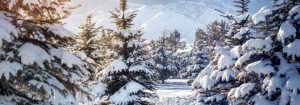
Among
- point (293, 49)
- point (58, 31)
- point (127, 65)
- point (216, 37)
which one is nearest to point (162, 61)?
point (216, 37)

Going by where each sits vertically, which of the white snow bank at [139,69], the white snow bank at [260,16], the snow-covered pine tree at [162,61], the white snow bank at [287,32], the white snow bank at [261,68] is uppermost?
the white snow bank at [260,16]

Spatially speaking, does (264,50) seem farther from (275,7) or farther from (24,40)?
(24,40)

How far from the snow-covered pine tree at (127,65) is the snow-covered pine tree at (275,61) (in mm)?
6113

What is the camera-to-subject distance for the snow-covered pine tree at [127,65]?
1967 cm

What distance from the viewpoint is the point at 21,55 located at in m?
9.24

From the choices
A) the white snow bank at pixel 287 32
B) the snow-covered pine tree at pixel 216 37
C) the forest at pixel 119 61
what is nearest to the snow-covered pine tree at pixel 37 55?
the forest at pixel 119 61

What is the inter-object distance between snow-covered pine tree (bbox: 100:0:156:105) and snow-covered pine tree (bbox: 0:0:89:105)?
818 centimetres

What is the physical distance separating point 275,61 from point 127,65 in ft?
26.9

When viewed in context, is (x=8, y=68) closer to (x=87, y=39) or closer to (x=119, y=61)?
(x=119, y=61)

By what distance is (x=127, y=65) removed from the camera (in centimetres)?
2033

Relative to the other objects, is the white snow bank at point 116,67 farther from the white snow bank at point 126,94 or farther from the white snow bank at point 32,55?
the white snow bank at point 32,55

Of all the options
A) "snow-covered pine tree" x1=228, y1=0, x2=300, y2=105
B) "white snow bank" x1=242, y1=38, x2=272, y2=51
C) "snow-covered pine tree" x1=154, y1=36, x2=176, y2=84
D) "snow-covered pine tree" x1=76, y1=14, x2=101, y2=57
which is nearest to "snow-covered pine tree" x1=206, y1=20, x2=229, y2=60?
"snow-covered pine tree" x1=76, y1=14, x2=101, y2=57

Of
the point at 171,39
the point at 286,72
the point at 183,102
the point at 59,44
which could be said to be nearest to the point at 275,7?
the point at 286,72

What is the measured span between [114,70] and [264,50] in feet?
25.3
